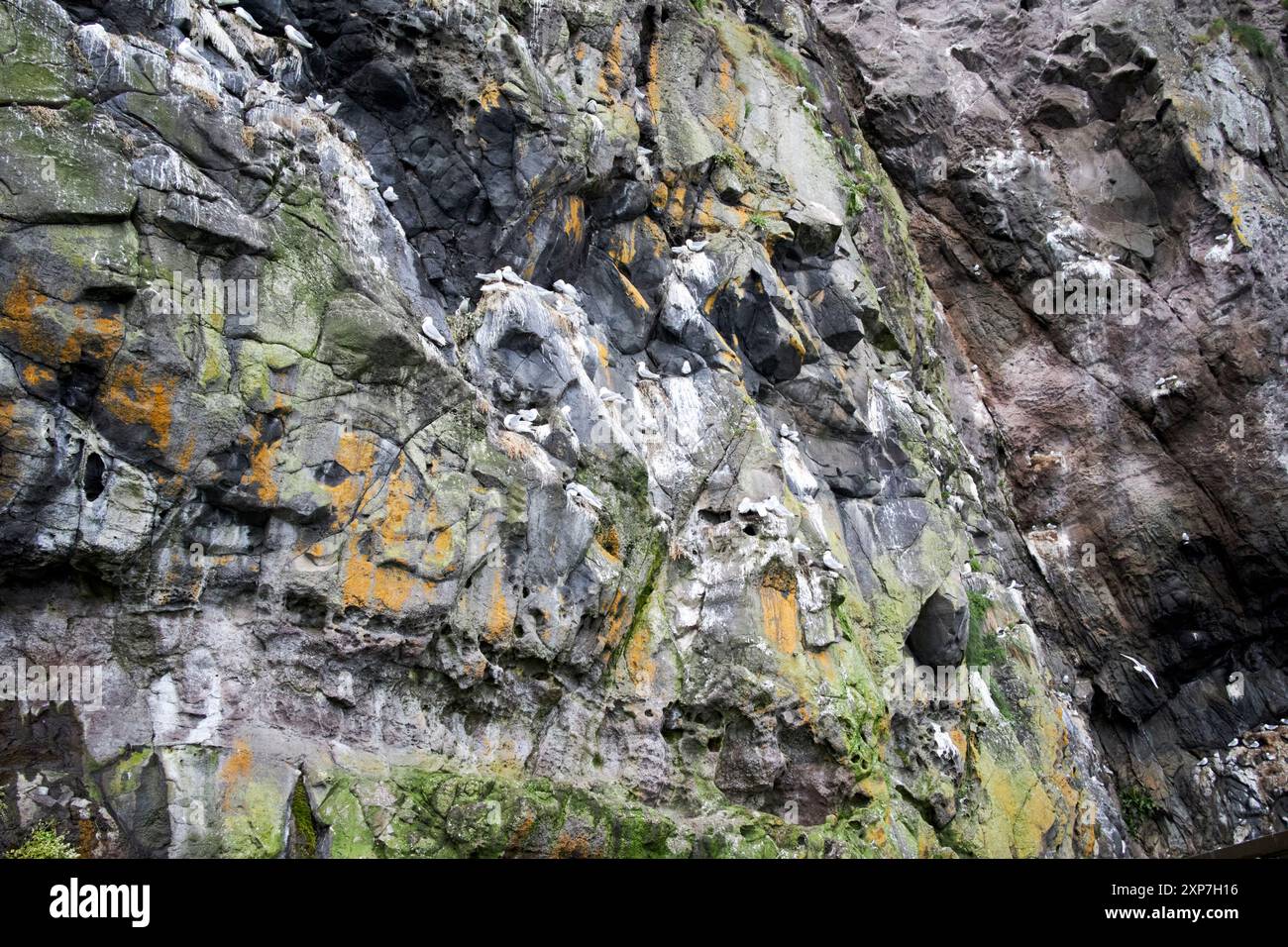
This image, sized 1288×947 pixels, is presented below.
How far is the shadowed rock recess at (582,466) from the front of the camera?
9.04 m

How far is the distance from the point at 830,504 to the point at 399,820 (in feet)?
30.0

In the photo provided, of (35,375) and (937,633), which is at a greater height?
(35,375)

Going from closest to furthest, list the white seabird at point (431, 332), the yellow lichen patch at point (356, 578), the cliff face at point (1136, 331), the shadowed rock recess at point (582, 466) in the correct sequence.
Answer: the shadowed rock recess at point (582, 466) < the yellow lichen patch at point (356, 578) < the white seabird at point (431, 332) < the cliff face at point (1136, 331)

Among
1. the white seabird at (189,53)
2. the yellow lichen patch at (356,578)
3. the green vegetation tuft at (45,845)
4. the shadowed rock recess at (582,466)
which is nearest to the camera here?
the green vegetation tuft at (45,845)

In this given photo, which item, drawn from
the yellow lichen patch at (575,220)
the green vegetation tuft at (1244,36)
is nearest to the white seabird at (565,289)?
the yellow lichen patch at (575,220)

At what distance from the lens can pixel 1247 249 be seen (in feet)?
75.4

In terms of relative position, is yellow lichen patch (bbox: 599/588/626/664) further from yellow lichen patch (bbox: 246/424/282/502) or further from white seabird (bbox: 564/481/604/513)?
yellow lichen patch (bbox: 246/424/282/502)

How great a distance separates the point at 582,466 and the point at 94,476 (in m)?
A: 5.59

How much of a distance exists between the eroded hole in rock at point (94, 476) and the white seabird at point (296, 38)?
6336 mm

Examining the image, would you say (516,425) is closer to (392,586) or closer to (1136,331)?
(392,586)

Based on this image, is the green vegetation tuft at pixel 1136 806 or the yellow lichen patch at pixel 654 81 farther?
the green vegetation tuft at pixel 1136 806

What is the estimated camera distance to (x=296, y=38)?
40.4 ft

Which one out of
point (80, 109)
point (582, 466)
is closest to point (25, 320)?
point (80, 109)

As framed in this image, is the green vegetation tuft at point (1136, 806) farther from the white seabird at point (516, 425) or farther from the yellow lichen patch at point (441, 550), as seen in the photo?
the yellow lichen patch at point (441, 550)
